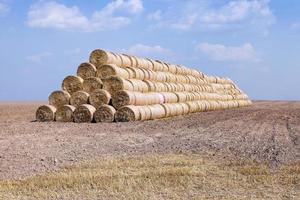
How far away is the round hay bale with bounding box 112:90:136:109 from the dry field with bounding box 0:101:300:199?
497cm

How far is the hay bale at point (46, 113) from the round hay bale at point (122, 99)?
7.86 ft

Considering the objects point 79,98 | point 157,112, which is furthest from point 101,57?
point 157,112

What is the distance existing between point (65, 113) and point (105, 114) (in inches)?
63.6

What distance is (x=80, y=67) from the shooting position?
21.7 meters

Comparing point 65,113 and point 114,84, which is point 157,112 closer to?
point 114,84

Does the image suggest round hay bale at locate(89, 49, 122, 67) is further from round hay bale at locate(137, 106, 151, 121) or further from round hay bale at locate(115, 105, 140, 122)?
round hay bale at locate(115, 105, 140, 122)

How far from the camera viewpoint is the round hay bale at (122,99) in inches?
794

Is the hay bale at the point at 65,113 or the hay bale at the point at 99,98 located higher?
the hay bale at the point at 99,98

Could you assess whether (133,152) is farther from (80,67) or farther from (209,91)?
(209,91)

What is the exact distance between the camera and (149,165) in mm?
9477

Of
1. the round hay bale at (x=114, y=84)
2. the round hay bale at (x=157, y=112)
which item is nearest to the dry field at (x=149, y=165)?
the round hay bale at (x=114, y=84)

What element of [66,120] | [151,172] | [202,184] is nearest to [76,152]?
[151,172]

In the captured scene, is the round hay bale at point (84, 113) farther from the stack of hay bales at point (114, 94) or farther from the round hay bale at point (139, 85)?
the round hay bale at point (139, 85)

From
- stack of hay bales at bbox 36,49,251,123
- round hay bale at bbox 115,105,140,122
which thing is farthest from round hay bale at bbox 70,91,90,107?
round hay bale at bbox 115,105,140,122
